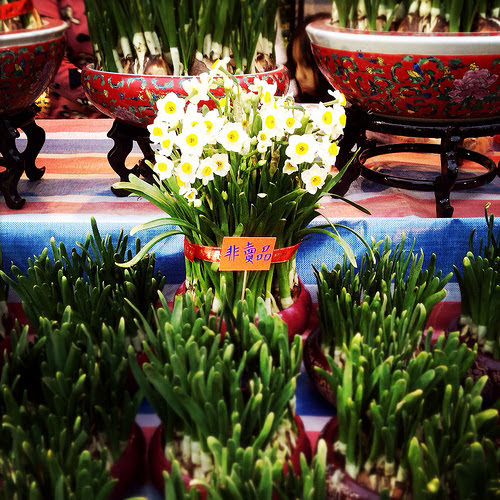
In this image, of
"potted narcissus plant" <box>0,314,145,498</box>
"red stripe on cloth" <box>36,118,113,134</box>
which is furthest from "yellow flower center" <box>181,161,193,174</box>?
"red stripe on cloth" <box>36,118,113,134</box>

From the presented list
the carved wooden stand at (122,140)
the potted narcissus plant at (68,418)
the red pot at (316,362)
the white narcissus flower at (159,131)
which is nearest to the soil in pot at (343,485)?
the red pot at (316,362)

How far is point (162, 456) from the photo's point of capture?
0.67m

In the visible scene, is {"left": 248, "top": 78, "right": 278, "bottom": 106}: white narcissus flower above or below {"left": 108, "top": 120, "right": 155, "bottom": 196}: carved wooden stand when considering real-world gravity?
above

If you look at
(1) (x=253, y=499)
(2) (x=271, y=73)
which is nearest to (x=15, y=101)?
(2) (x=271, y=73)

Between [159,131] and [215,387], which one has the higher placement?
[159,131]

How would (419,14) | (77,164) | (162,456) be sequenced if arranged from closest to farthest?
(162,456)
(419,14)
(77,164)

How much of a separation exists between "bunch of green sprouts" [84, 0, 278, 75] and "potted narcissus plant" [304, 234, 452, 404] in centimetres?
49

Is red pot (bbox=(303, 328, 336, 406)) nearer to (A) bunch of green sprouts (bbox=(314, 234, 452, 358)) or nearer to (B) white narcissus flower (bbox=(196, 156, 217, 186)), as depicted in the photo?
(A) bunch of green sprouts (bbox=(314, 234, 452, 358))

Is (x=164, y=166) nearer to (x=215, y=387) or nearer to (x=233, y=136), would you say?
(x=233, y=136)

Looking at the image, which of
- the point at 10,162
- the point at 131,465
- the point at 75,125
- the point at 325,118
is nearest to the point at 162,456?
the point at 131,465

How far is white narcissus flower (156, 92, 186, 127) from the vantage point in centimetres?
78

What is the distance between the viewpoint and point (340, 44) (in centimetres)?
102

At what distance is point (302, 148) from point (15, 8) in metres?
0.68

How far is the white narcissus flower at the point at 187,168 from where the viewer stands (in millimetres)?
761
